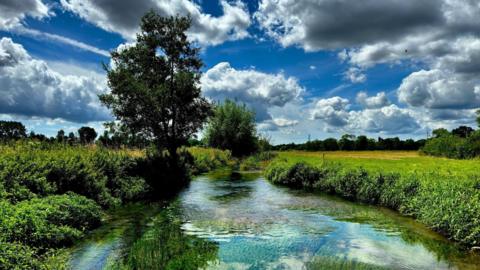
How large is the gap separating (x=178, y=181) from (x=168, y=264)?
19765 mm

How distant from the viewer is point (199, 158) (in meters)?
42.7

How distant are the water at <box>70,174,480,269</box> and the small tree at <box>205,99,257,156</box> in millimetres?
47852

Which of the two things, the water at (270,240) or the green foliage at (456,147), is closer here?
the water at (270,240)

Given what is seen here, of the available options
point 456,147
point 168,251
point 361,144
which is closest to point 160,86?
point 168,251

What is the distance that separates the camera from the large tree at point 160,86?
30656 mm

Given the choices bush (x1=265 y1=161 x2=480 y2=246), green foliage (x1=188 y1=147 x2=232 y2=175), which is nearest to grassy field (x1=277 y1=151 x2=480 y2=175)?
bush (x1=265 y1=161 x2=480 y2=246)

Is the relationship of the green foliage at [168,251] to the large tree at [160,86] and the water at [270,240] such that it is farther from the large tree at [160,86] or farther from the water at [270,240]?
the large tree at [160,86]

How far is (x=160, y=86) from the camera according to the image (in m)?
30.9

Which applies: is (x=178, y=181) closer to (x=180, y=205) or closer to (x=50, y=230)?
(x=180, y=205)

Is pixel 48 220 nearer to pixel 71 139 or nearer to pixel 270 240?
pixel 270 240

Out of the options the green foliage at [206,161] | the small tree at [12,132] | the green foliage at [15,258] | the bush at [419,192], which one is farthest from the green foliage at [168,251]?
the green foliage at [206,161]

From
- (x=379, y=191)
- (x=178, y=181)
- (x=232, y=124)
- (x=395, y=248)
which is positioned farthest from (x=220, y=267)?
(x=232, y=124)

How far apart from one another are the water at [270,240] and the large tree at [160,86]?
47.8 feet

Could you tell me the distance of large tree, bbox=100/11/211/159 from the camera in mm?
30656
